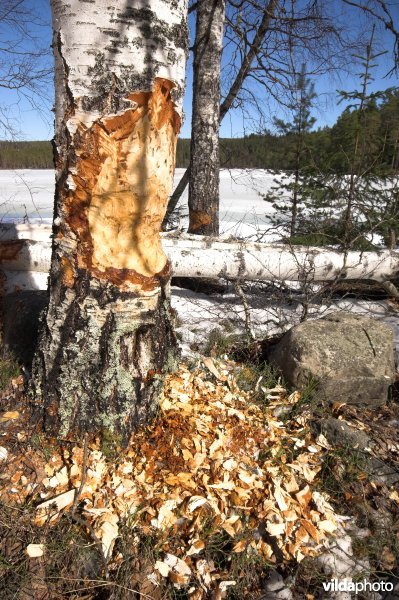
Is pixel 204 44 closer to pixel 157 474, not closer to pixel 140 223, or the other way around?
pixel 140 223

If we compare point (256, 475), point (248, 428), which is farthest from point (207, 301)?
point (256, 475)

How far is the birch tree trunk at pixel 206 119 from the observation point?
14.1 ft

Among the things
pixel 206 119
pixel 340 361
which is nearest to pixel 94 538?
pixel 340 361

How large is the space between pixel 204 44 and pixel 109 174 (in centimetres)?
370

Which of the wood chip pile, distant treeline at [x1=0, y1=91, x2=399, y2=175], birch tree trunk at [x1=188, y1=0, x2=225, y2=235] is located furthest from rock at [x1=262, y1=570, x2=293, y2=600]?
distant treeline at [x1=0, y1=91, x2=399, y2=175]

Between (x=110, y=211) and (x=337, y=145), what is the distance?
6.47m

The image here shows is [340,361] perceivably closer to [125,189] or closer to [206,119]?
[125,189]

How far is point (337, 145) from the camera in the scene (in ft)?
22.4

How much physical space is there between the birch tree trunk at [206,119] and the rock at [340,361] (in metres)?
2.42

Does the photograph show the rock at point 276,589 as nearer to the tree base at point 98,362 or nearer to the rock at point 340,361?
the tree base at point 98,362

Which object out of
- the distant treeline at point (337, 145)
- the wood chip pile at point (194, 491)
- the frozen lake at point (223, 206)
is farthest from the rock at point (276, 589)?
the frozen lake at point (223, 206)

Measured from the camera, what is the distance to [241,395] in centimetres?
238

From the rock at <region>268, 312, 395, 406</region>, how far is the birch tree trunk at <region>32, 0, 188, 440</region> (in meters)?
0.99

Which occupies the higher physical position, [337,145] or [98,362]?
[337,145]
